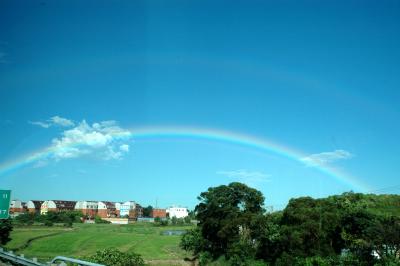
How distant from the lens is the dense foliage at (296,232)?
36.3 meters

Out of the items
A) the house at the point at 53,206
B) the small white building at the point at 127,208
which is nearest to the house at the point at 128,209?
the small white building at the point at 127,208

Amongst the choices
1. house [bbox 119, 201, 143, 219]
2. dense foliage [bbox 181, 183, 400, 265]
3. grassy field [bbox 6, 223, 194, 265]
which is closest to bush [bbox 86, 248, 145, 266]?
dense foliage [bbox 181, 183, 400, 265]

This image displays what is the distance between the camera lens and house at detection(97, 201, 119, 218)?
16138cm

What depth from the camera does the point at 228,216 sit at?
54.8m

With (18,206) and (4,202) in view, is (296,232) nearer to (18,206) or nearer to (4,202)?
(4,202)

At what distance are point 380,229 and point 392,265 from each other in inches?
258

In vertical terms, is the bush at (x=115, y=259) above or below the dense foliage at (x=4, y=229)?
below

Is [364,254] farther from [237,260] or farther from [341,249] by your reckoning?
[237,260]

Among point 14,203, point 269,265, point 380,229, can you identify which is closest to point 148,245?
point 269,265

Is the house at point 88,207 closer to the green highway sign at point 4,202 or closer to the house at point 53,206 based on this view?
the house at point 53,206

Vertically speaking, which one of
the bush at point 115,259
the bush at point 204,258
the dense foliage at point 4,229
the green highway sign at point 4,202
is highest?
the green highway sign at point 4,202

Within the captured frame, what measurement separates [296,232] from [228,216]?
1567 cm

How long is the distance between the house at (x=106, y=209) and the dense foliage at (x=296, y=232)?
105192mm

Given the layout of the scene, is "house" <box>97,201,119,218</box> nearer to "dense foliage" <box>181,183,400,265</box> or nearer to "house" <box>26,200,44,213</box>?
"house" <box>26,200,44,213</box>
